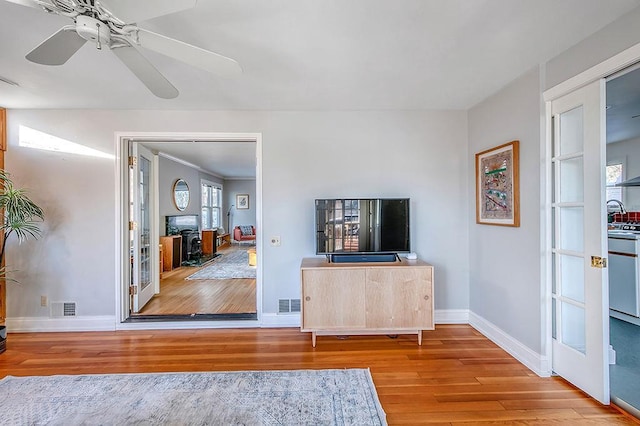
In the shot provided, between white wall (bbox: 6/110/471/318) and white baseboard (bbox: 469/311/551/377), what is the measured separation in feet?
0.88

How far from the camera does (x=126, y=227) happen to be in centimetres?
322

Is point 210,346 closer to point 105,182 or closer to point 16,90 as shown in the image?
point 105,182

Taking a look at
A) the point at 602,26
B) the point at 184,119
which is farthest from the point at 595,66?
the point at 184,119

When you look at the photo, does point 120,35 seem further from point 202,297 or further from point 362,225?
point 202,297

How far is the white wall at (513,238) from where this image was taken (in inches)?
91.5

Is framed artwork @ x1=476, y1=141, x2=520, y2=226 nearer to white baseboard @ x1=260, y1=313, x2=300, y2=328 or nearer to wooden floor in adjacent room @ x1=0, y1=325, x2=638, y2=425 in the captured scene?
wooden floor in adjacent room @ x1=0, y1=325, x2=638, y2=425

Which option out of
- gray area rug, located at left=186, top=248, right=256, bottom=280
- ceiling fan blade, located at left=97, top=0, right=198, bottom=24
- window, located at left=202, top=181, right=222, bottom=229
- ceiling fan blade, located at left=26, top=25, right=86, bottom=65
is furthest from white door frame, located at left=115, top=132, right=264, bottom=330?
window, located at left=202, top=181, right=222, bottom=229

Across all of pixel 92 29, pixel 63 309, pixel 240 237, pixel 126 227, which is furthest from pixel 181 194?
pixel 92 29

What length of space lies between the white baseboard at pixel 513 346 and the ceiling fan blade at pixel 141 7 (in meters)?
3.20


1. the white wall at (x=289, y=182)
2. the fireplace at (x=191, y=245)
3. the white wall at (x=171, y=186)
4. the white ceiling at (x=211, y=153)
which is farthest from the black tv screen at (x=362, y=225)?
the fireplace at (x=191, y=245)

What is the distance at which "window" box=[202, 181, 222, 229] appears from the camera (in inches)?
349

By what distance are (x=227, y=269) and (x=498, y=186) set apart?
16.8ft

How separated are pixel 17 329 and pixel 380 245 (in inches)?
156

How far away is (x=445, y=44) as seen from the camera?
6.39 ft
